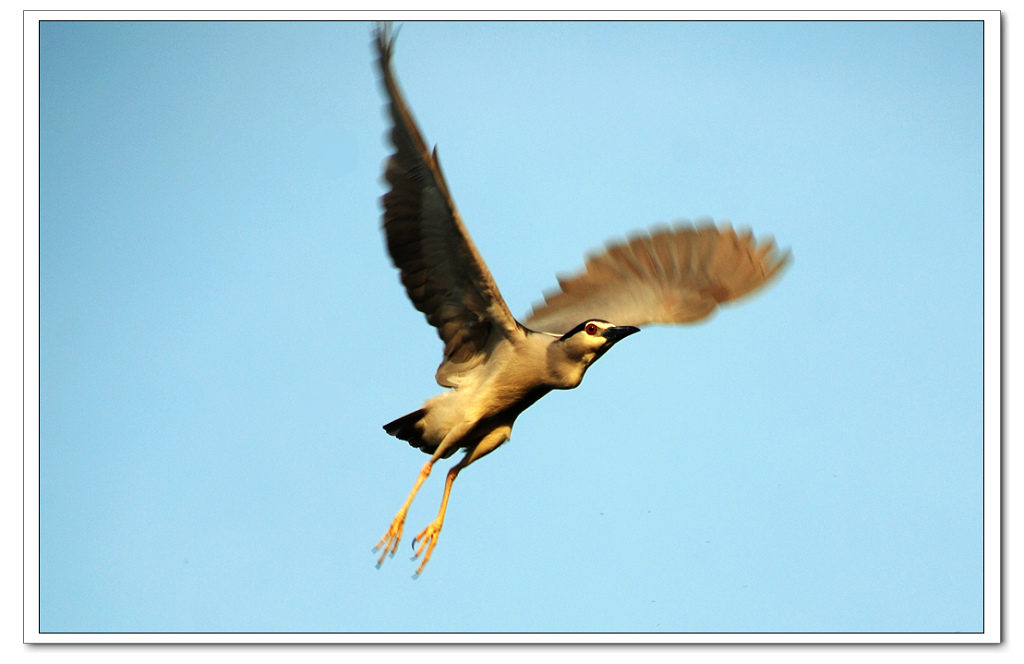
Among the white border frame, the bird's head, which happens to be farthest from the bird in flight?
the white border frame

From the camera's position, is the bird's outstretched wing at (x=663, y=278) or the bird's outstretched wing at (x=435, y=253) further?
the bird's outstretched wing at (x=663, y=278)

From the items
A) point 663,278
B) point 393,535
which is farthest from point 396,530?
point 663,278

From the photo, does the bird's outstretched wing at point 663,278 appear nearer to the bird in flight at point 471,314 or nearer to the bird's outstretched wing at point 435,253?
the bird in flight at point 471,314
